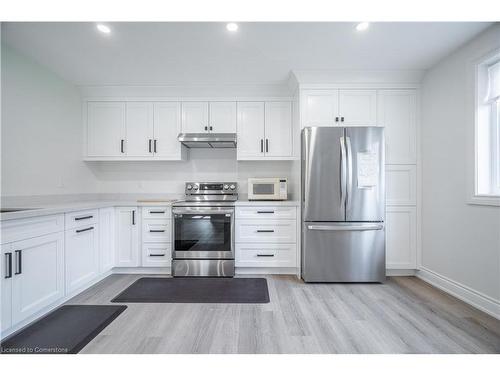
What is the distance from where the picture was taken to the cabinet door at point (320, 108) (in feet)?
9.68

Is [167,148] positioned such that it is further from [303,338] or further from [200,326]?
[303,338]

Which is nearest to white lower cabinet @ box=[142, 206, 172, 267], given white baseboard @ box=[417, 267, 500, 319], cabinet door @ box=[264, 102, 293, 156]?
cabinet door @ box=[264, 102, 293, 156]

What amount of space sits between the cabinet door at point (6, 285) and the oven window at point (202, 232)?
1506 mm

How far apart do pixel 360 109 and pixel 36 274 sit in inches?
141

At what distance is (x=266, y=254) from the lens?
9.99ft

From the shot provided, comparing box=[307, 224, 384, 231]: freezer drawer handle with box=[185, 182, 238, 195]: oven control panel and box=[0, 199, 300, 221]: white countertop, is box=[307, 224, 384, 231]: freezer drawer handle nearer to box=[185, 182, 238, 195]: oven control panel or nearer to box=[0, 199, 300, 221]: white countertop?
box=[0, 199, 300, 221]: white countertop

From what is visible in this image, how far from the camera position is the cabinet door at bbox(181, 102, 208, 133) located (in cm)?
335

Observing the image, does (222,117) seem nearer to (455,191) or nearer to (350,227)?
(350,227)

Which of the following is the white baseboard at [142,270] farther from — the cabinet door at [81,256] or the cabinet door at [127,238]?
the cabinet door at [81,256]

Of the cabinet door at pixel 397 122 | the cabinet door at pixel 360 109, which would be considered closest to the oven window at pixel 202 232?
the cabinet door at pixel 360 109

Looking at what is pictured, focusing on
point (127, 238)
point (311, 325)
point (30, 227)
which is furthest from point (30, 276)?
point (311, 325)
